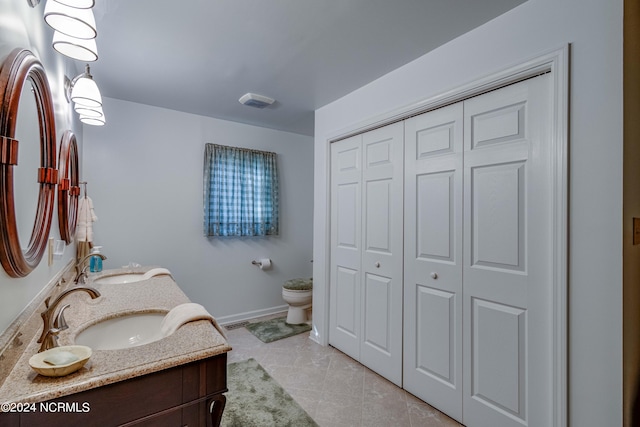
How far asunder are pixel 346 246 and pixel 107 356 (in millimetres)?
2023

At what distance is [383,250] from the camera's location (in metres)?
2.39

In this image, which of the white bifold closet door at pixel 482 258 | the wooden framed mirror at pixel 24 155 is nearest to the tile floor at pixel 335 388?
the white bifold closet door at pixel 482 258

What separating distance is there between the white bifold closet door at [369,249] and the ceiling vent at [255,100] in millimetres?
760

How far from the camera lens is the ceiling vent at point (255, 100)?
2.74m

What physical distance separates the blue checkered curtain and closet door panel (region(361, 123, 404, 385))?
5.22 feet

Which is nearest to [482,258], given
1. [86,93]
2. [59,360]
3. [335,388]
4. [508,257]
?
[508,257]

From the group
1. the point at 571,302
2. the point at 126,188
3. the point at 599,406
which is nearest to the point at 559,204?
the point at 571,302

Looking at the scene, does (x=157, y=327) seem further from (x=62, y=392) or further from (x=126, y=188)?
(x=126, y=188)

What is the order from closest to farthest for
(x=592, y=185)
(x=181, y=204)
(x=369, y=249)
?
(x=592, y=185) → (x=369, y=249) → (x=181, y=204)

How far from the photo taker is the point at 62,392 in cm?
78

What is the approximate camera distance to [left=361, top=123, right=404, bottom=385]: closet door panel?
225 centimetres

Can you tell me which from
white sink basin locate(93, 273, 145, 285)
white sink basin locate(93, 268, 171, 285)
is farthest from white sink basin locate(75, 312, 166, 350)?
white sink basin locate(93, 273, 145, 285)

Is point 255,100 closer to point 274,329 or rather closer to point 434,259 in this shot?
point 434,259

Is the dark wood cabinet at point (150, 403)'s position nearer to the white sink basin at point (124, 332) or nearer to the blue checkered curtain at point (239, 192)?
the white sink basin at point (124, 332)
